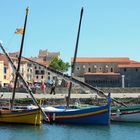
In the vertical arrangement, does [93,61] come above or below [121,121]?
above

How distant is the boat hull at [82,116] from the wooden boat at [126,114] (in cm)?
362

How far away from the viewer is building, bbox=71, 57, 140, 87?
15298 centimetres

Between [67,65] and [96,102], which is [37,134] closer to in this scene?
[96,102]

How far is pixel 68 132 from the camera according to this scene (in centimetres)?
3509

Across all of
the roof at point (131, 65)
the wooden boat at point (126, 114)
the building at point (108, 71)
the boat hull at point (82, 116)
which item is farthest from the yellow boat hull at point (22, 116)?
the roof at point (131, 65)

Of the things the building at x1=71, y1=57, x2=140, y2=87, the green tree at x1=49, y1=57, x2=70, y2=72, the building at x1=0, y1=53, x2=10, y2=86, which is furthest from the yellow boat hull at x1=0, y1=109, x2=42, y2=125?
the green tree at x1=49, y1=57, x2=70, y2=72

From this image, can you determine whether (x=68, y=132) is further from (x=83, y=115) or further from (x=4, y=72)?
(x=4, y=72)

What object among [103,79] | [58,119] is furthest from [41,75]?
→ [58,119]

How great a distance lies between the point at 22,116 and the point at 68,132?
4.07 m

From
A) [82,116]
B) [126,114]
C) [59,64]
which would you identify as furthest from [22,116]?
[59,64]

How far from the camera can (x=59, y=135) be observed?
3359cm

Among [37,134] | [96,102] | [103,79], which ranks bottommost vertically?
[37,134]

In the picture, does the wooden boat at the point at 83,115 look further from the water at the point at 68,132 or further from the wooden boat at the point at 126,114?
the wooden boat at the point at 126,114

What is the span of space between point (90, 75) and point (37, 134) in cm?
12446
